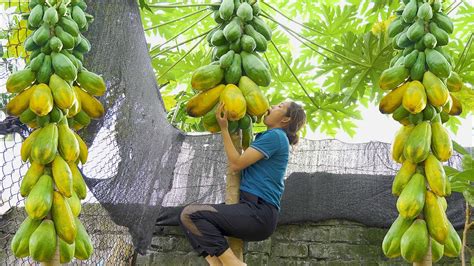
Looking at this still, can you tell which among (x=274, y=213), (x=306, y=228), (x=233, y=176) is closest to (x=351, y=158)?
(x=306, y=228)

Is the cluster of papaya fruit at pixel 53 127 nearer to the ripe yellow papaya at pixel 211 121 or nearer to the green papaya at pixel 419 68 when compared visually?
the ripe yellow papaya at pixel 211 121

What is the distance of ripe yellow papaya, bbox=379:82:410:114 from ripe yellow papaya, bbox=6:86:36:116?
98cm

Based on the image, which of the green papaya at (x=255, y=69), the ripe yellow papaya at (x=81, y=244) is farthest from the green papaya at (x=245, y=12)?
the ripe yellow papaya at (x=81, y=244)

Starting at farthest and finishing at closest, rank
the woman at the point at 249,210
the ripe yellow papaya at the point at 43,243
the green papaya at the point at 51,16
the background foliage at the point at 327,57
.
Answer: the background foliage at the point at 327,57 → the woman at the point at 249,210 → the green papaya at the point at 51,16 → the ripe yellow papaya at the point at 43,243

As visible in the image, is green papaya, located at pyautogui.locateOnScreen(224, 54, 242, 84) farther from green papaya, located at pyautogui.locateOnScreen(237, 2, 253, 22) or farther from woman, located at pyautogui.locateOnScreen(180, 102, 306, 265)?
woman, located at pyautogui.locateOnScreen(180, 102, 306, 265)

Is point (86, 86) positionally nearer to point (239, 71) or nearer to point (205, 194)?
point (239, 71)

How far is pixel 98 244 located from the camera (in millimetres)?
3650

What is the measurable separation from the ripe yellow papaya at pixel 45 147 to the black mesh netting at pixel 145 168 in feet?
2.23

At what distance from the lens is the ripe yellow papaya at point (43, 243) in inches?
70.1

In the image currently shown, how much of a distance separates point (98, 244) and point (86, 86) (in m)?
1.69

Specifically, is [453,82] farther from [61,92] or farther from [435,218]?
[61,92]

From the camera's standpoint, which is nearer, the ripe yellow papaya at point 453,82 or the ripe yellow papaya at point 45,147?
the ripe yellow papaya at point 45,147

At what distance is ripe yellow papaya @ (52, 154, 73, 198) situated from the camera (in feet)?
6.01

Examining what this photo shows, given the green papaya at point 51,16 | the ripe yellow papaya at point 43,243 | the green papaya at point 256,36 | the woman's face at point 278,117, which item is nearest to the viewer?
the ripe yellow papaya at point 43,243
